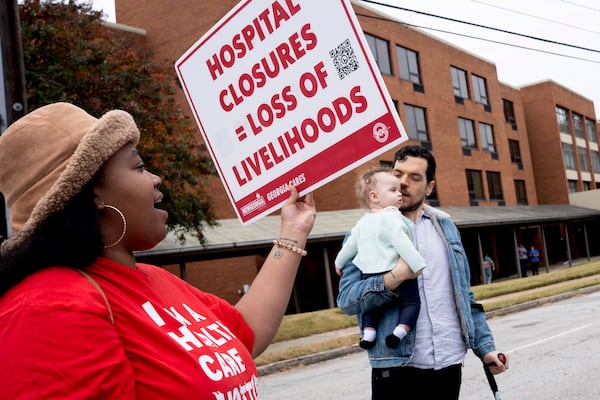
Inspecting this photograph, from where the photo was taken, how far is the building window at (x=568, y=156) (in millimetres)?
47125

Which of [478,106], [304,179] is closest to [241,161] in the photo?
[304,179]

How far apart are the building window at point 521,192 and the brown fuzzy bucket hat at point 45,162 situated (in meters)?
44.5

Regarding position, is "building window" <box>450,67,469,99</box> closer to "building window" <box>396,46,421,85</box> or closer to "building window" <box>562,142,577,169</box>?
"building window" <box>396,46,421,85</box>

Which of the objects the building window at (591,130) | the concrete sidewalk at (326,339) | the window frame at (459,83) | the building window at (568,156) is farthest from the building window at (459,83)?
the concrete sidewalk at (326,339)

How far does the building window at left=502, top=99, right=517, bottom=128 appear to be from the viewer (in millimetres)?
43722

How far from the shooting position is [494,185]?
3928 centimetres

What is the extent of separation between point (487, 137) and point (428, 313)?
38.8 meters

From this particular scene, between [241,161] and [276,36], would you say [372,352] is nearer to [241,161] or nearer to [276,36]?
[241,161]

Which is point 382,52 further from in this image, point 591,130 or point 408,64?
point 591,130

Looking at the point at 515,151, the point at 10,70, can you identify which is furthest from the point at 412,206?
the point at 515,151

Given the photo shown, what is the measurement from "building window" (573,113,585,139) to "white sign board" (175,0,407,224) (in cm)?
5341

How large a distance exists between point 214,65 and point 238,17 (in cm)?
21

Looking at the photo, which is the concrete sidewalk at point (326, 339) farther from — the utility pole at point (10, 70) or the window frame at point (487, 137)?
the window frame at point (487, 137)

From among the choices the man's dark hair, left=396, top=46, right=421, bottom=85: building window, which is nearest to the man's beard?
the man's dark hair
